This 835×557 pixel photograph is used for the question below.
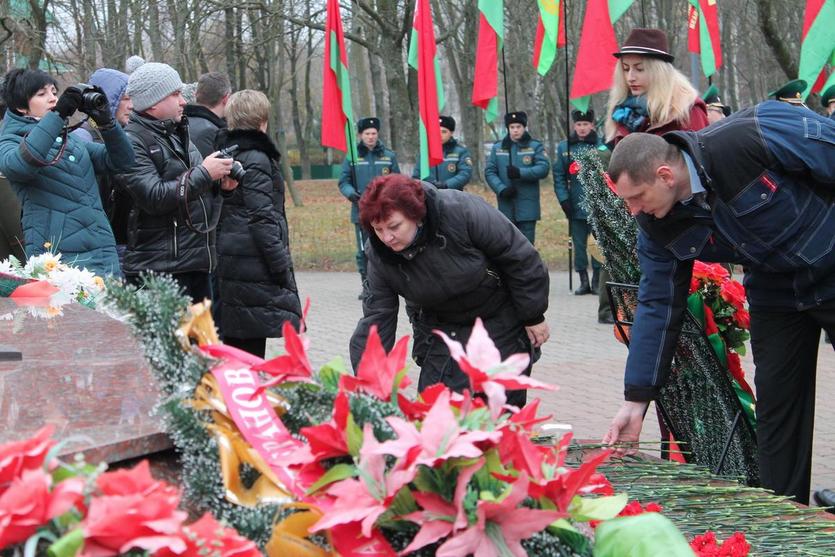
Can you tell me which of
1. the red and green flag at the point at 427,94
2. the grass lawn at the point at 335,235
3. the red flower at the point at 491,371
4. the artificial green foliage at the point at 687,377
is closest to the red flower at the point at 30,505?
the red flower at the point at 491,371

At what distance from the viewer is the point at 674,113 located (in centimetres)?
504

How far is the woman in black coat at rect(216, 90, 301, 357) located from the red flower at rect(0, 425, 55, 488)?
4.71 metres

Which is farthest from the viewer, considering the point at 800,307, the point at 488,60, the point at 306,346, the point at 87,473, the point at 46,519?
the point at 488,60

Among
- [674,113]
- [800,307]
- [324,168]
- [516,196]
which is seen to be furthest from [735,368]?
[324,168]

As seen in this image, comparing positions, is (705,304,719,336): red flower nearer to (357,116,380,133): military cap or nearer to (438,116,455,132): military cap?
(438,116,455,132): military cap

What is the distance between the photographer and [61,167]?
18.3ft

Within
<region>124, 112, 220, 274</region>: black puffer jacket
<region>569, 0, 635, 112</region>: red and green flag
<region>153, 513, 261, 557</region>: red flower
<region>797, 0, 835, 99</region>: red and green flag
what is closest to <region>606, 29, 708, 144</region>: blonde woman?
<region>124, 112, 220, 274</region>: black puffer jacket

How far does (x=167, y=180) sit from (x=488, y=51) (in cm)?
551

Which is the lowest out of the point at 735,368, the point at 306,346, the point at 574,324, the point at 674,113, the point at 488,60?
the point at 574,324

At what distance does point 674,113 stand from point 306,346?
3.50m

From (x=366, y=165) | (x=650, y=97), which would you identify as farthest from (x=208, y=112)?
(x=366, y=165)

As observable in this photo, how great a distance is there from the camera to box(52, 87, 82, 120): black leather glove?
214 inches

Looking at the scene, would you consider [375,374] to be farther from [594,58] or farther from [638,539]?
[594,58]

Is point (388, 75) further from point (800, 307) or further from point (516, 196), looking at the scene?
point (800, 307)
